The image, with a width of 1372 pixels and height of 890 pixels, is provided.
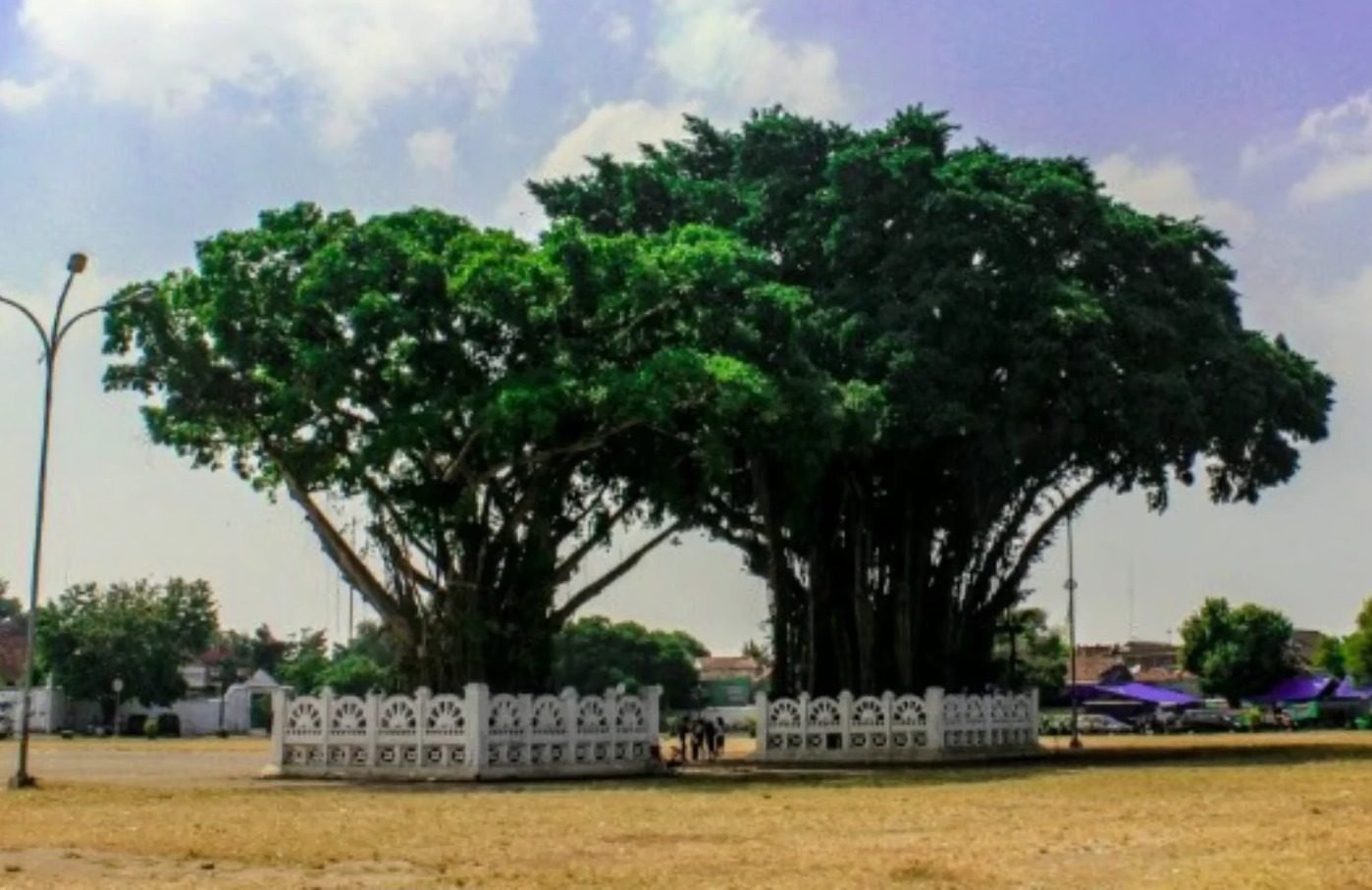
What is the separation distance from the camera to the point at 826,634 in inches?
1623

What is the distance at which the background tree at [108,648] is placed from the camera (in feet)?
275

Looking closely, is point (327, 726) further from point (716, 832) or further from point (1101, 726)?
point (1101, 726)

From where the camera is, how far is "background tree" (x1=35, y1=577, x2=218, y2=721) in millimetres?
83812

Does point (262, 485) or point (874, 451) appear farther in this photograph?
point (874, 451)

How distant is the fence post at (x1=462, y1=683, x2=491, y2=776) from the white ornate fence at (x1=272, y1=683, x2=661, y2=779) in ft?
0.06

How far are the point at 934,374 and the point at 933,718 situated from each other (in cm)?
766

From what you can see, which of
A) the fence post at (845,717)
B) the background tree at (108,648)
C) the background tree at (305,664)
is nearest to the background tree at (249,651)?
the background tree at (305,664)

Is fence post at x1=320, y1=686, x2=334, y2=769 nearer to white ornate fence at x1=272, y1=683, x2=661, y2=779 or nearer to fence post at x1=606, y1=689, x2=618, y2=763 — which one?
white ornate fence at x1=272, y1=683, x2=661, y2=779

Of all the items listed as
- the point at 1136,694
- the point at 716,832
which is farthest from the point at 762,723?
the point at 1136,694

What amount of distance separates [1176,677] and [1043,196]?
72974 mm

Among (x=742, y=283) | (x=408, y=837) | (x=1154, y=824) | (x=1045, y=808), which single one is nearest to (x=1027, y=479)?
(x=742, y=283)

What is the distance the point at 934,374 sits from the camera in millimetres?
35312

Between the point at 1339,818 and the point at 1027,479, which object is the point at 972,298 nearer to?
the point at 1027,479

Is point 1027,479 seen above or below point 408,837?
above
